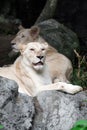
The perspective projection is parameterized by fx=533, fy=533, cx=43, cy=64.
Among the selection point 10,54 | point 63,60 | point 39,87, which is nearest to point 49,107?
point 39,87

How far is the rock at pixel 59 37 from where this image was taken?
13273 millimetres

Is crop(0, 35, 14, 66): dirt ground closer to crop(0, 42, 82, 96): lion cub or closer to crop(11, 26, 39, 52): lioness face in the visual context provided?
crop(11, 26, 39, 52): lioness face

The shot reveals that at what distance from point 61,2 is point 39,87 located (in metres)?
9.19

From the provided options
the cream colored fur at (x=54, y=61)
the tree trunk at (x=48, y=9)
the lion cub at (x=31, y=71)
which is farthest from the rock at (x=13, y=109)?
the tree trunk at (x=48, y=9)

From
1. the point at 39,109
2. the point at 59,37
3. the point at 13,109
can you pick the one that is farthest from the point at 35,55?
the point at 59,37

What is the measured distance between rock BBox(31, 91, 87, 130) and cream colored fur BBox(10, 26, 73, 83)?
144 inches

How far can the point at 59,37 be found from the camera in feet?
44.0

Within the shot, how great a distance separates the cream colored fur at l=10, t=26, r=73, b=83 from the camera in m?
11.0

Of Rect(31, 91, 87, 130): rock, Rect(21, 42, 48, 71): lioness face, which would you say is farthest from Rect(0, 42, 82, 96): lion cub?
Rect(31, 91, 87, 130): rock

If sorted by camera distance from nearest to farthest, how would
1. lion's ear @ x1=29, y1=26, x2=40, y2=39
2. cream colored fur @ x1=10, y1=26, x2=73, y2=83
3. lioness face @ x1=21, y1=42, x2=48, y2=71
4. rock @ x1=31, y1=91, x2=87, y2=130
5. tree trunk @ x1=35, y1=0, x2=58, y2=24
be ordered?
rock @ x1=31, y1=91, x2=87, y2=130
lioness face @ x1=21, y1=42, x2=48, y2=71
cream colored fur @ x1=10, y1=26, x2=73, y2=83
lion's ear @ x1=29, y1=26, x2=40, y2=39
tree trunk @ x1=35, y1=0, x2=58, y2=24

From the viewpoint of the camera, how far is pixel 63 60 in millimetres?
11477

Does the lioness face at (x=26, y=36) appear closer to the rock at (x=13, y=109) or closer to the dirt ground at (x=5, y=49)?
the dirt ground at (x=5, y=49)

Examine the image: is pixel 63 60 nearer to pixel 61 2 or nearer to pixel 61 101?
pixel 61 101

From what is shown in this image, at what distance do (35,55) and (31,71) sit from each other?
0.41 m
